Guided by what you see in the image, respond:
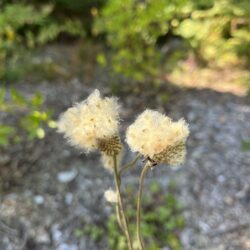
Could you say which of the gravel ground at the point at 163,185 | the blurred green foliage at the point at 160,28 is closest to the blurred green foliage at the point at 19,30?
the blurred green foliage at the point at 160,28

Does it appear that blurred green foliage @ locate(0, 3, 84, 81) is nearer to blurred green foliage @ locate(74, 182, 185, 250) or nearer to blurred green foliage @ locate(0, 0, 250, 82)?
blurred green foliage @ locate(0, 0, 250, 82)

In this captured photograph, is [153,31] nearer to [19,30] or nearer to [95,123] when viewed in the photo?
[19,30]

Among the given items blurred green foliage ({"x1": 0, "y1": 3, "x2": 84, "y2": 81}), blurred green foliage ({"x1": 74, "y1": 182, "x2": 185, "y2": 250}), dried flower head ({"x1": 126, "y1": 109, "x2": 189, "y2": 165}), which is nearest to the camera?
dried flower head ({"x1": 126, "y1": 109, "x2": 189, "y2": 165})

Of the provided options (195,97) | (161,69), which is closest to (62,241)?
(195,97)

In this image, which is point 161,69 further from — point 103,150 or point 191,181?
point 103,150

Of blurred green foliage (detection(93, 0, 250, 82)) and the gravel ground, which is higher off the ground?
blurred green foliage (detection(93, 0, 250, 82))

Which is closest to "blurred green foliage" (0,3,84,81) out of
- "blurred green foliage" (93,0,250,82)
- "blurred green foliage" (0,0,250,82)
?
"blurred green foliage" (0,0,250,82)
